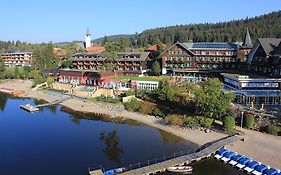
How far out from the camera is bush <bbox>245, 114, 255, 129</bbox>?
4305cm

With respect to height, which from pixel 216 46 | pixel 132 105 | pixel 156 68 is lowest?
pixel 132 105

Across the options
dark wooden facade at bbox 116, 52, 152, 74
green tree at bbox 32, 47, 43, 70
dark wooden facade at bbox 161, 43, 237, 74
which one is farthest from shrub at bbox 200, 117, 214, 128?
green tree at bbox 32, 47, 43, 70

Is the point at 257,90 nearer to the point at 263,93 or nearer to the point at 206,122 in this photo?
the point at 263,93

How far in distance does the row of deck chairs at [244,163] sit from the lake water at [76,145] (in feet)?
3.19

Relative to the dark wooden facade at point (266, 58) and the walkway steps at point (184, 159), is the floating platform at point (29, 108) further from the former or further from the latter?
the dark wooden facade at point (266, 58)

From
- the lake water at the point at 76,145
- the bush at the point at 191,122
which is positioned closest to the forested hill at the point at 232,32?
the lake water at the point at 76,145

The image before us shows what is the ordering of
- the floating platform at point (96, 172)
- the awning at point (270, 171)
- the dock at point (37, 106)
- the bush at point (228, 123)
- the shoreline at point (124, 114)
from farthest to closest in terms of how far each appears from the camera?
the dock at point (37, 106) < the shoreline at point (124, 114) < the bush at point (228, 123) < the floating platform at point (96, 172) < the awning at point (270, 171)

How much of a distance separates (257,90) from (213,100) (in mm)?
13317

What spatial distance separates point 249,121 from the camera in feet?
141

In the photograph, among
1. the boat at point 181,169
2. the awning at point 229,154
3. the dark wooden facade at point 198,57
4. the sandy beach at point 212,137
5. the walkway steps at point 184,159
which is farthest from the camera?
the dark wooden facade at point 198,57

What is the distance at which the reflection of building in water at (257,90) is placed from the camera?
167ft

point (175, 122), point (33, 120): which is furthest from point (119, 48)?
point (175, 122)

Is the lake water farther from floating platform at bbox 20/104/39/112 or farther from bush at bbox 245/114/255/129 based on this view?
bush at bbox 245/114/255/129

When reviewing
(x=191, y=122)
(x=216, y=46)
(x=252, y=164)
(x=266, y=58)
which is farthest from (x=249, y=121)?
(x=216, y=46)
